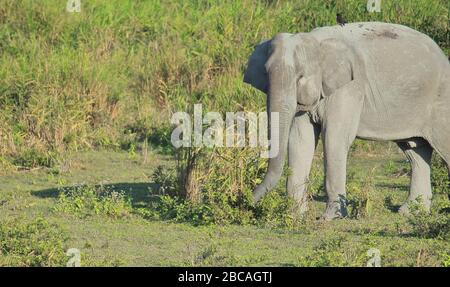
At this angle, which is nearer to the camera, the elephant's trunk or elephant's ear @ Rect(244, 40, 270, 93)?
the elephant's trunk

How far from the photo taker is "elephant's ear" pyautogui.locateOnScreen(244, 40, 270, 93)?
38.3ft

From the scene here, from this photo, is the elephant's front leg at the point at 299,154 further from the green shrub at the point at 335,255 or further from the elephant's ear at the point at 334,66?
the green shrub at the point at 335,255

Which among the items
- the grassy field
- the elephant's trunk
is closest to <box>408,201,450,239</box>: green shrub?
the grassy field

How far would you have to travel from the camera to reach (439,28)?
16469 millimetres

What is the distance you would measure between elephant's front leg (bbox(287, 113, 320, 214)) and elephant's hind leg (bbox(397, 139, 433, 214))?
37.2 inches

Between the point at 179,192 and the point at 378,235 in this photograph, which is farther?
the point at 179,192

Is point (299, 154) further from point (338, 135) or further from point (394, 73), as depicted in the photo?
point (394, 73)

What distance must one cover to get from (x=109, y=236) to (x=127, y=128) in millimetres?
4501

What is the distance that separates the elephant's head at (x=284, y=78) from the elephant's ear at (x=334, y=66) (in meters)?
0.04

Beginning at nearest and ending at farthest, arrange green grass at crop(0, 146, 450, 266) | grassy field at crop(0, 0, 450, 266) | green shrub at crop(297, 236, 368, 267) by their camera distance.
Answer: green shrub at crop(297, 236, 368, 267), green grass at crop(0, 146, 450, 266), grassy field at crop(0, 0, 450, 266)

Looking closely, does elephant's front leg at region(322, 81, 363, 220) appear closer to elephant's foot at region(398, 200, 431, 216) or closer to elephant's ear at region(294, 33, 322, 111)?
elephant's ear at region(294, 33, 322, 111)
